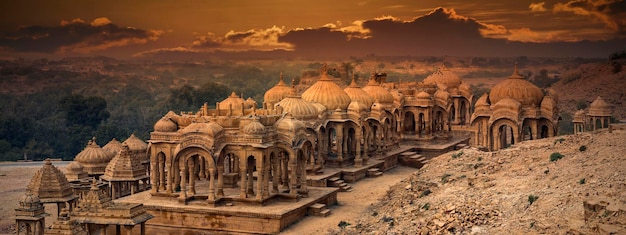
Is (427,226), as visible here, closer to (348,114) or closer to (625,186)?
(625,186)

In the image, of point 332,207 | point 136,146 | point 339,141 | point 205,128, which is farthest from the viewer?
point 339,141

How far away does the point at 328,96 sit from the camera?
108 ft

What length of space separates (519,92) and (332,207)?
12.2 m

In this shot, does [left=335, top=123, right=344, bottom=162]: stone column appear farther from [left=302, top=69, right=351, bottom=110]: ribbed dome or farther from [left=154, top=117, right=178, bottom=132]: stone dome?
[left=154, top=117, right=178, bottom=132]: stone dome

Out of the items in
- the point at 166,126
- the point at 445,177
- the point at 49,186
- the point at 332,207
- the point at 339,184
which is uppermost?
the point at 166,126

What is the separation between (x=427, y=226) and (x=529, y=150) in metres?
6.68

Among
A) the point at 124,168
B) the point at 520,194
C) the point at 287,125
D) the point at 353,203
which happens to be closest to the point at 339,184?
the point at 353,203

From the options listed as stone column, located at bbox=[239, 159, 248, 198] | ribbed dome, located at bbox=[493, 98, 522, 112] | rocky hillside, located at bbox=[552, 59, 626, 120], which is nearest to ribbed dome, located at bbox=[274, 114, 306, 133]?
stone column, located at bbox=[239, 159, 248, 198]

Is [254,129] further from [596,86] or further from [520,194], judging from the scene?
[596,86]

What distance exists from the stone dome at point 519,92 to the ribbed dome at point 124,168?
1637 cm

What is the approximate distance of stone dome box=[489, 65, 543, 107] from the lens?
33.7 metres

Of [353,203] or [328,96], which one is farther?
[328,96]

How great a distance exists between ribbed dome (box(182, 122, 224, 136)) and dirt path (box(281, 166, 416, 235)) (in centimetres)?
389

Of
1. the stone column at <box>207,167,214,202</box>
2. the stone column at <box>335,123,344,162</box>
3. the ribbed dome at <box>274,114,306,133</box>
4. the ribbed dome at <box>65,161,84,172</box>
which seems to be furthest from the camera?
the stone column at <box>335,123,344,162</box>
